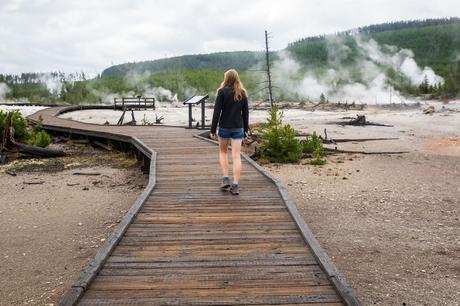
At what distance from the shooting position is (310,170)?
11.9 meters

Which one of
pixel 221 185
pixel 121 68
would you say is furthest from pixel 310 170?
pixel 121 68

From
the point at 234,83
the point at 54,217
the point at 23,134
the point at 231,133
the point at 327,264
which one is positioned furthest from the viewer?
the point at 23,134

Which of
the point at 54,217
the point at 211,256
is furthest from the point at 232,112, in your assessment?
the point at 54,217

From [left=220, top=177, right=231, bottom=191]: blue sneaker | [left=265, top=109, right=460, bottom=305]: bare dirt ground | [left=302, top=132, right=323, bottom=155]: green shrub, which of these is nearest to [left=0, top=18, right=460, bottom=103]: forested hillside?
[left=302, top=132, right=323, bottom=155]: green shrub

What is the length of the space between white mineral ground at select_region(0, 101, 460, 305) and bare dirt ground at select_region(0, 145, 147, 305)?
109 inches

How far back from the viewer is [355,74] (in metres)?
78.9

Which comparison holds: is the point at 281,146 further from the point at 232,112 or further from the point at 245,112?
the point at 232,112

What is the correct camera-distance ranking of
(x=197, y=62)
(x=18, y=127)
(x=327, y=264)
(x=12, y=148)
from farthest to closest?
(x=197, y=62)
(x=18, y=127)
(x=12, y=148)
(x=327, y=264)

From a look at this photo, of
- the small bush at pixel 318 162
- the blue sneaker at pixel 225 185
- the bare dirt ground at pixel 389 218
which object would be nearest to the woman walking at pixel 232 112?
the blue sneaker at pixel 225 185

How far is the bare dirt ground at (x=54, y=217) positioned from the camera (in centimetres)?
538

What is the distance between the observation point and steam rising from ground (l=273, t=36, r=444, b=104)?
5800 centimetres

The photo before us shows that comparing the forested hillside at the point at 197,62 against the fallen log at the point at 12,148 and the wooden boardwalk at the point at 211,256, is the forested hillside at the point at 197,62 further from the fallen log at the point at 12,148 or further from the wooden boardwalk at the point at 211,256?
the wooden boardwalk at the point at 211,256

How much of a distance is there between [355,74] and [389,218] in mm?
75146

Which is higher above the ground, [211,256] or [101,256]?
[101,256]
